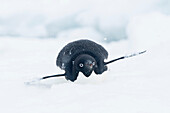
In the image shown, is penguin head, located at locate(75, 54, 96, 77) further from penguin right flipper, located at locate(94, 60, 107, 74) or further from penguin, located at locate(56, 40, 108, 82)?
penguin right flipper, located at locate(94, 60, 107, 74)

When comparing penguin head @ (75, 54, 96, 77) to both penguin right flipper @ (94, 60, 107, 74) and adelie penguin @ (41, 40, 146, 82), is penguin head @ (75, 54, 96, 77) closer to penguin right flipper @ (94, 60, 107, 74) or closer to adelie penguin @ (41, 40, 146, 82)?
adelie penguin @ (41, 40, 146, 82)

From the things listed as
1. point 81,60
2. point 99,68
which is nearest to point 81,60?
point 81,60

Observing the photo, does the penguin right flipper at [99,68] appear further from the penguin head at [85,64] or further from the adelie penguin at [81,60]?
the penguin head at [85,64]

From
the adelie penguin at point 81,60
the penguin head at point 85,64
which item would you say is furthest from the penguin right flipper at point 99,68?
the penguin head at point 85,64

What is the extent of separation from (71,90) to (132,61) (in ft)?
22.8

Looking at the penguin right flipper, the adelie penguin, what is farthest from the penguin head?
the penguin right flipper

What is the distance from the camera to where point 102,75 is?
33.9 feet

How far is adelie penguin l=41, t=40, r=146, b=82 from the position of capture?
9.08 meters

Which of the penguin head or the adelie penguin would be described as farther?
the adelie penguin

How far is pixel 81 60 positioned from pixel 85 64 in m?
0.23

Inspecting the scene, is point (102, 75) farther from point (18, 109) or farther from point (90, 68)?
point (18, 109)

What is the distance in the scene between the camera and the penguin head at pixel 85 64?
29.3 feet

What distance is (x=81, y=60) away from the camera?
9.08 metres

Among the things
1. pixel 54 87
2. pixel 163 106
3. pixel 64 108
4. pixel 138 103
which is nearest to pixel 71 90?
pixel 54 87
